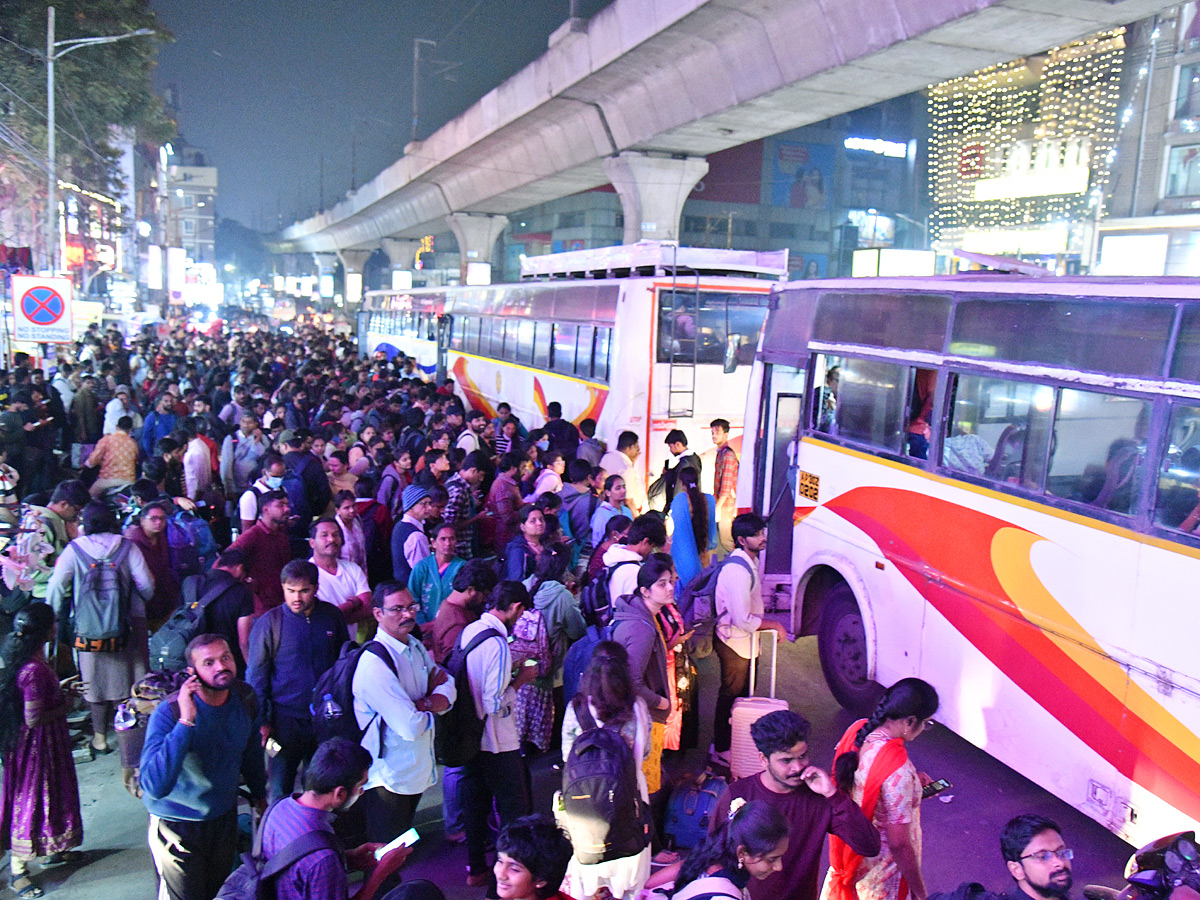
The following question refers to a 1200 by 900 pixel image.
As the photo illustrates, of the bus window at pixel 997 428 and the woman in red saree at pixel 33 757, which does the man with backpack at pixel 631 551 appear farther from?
the woman in red saree at pixel 33 757

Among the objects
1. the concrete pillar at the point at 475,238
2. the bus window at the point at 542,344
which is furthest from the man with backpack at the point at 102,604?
the concrete pillar at the point at 475,238

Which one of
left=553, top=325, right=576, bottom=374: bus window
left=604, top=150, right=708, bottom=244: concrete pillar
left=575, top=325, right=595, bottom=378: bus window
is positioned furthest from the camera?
left=604, top=150, right=708, bottom=244: concrete pillar

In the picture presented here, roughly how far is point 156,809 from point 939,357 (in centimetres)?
518

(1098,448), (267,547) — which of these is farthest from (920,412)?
(267,547)

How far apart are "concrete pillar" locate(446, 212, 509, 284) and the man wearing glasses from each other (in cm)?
3881

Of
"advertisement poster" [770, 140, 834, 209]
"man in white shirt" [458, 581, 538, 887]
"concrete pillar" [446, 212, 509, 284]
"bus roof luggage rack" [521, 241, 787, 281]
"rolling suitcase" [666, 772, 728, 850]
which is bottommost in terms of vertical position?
"rolling suitcase" [666, 772, 728, 850]

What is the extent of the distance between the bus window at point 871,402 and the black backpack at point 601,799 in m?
3.76

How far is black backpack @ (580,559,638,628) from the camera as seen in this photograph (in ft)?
19.6

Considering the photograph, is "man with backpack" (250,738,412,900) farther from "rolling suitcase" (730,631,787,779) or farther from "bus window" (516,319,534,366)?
"bus window" (516,319,534,366)

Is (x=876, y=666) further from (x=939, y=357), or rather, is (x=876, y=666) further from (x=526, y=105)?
(x=526, y=105)

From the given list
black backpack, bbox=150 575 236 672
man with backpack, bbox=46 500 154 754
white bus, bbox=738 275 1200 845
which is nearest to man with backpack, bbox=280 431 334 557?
man with backpack, bbox=46 500 154 754

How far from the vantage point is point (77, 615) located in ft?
19.5

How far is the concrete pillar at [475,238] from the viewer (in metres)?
41.1

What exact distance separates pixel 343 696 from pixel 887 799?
2445 millimetres
